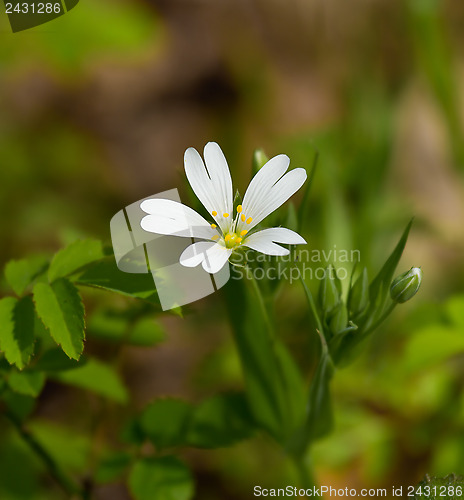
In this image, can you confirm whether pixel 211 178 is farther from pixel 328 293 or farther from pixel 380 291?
pixel 380 291

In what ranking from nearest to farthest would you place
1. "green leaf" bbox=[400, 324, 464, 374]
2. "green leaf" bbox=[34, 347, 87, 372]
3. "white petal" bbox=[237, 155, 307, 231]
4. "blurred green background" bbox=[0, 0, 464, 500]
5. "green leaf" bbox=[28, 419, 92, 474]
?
1. "white petal" bbox=[237, 155, 307, 231]
2. "green leaf" bbox=[34, 347, 87, 372]
3. "green leaf" bbox=[400, 324, 464, 374]
4. "green leaf" bbox=[28, 419, 92, 474]
5. "blurred green background" bbox=[0, 0, 464, 500]

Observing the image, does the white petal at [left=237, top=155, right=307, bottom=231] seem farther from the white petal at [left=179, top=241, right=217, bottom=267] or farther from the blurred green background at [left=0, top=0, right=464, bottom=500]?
the blurred green background at [left=0, top=0, right=464, bottom=500]

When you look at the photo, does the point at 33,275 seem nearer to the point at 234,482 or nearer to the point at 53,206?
the point at 234,482

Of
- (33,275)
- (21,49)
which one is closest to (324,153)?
(21,49)

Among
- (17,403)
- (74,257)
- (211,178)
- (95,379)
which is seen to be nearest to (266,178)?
(211,178)

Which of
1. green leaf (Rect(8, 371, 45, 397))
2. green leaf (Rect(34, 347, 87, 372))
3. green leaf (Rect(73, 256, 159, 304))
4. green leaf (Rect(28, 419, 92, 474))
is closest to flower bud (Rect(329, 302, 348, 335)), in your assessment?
green leaf (Rect(73, 256, 159, 304))
